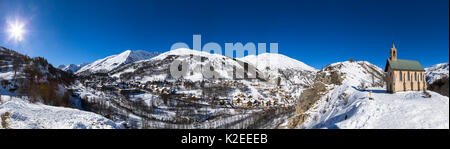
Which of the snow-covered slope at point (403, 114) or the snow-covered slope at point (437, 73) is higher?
the snow-covered slope at point (437, 73)

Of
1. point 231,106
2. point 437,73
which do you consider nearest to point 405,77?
point 437,73

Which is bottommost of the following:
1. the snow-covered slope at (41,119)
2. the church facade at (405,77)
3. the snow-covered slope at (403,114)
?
the snow-covered slope at (41,119)

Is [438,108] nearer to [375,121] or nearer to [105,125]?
[375,121]

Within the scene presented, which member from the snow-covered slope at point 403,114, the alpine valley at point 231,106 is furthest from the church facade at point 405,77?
the snow-covered slope at point 403,114

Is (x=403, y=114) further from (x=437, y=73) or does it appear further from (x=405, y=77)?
(x=437, y=73)

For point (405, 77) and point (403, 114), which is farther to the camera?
point (405, 77)

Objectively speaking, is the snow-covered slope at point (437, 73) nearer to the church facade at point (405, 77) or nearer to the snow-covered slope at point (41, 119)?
the church facade at point (405, 77)

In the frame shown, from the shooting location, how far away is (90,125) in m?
18.0

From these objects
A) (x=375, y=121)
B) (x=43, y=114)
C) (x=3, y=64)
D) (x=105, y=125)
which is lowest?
(x=105, y=125)
